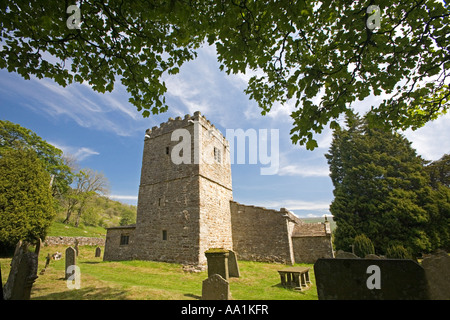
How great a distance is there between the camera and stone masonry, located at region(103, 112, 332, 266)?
13250 mm

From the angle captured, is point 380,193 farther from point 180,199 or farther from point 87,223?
point 87,223

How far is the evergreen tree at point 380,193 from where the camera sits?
16734mm

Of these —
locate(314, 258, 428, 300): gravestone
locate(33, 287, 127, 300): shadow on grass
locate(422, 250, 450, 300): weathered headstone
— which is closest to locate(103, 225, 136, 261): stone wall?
locate(33, 287, 127, 300): shadow on grass

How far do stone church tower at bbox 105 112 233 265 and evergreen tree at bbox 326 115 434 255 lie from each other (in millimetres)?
12144

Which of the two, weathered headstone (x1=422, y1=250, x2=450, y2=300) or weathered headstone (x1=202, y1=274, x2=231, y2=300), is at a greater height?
weathered headstone (x1=422, y1=250, x2=450, y2=300)

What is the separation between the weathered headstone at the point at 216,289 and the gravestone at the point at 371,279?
4.00m

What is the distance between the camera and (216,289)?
590 centimetres

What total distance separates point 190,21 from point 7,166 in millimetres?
17884

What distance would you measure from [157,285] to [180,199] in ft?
20.8

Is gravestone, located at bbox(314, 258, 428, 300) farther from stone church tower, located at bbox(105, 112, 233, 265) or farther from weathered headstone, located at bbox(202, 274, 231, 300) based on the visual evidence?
stone church tower, located at bbox(105, 112, 233, 265)

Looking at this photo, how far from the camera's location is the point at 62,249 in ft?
63.9

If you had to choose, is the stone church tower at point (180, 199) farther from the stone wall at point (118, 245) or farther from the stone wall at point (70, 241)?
the stone wall at point (70, 241)
